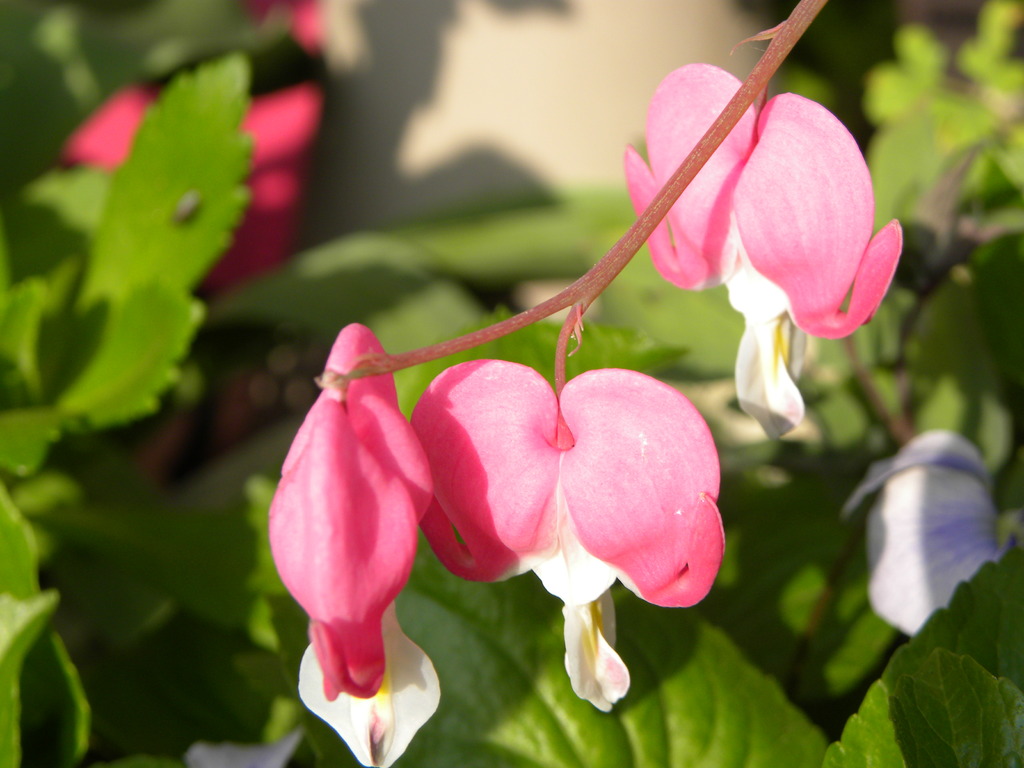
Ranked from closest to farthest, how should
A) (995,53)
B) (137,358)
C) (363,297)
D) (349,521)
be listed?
(349,521) < (137,358) < (363,297) < (995,53)

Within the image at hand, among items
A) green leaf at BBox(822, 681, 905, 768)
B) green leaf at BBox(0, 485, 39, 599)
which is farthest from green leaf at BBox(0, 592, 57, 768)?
green leaf at BBox(822, 681, 905, 768)

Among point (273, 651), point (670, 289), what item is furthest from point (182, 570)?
point (670, 289)

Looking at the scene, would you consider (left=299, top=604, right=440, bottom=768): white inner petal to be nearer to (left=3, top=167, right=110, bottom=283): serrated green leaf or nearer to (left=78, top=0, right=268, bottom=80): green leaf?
(left=3, top=167, right=110, bottom=283): serrated green leaf

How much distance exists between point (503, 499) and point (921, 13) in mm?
1565

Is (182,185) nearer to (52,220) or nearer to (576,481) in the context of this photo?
(52,220)

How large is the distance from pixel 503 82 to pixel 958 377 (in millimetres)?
477

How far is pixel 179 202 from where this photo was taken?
56 cm

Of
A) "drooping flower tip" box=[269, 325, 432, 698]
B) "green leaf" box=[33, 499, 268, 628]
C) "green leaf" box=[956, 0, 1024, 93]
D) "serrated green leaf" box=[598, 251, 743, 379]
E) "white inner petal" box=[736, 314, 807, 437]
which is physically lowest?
"green leaf" box=[956, 0, 1024, 93]

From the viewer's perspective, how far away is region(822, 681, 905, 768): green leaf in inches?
10.9

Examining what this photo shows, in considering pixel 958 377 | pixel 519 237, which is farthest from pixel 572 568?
pixel 519 237

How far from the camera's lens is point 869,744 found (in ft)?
0.91

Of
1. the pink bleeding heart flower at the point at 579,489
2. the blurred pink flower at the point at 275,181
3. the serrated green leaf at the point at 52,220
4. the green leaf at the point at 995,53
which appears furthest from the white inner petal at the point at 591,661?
the green leaf at the point at 995,53

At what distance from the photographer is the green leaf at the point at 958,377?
1.62 ft

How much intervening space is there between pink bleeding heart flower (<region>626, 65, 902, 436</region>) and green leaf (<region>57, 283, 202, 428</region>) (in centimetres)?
27
